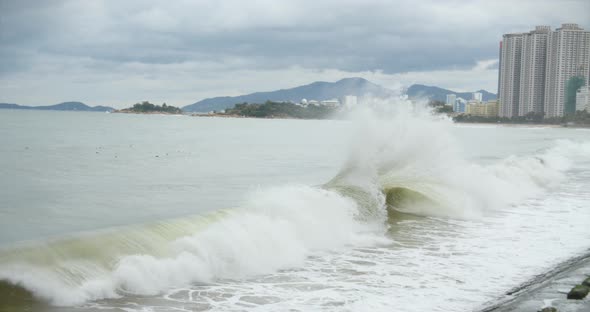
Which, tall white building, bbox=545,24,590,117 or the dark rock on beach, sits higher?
tall white building, bbox=545,24,590,117

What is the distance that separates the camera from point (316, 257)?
9.77 metres

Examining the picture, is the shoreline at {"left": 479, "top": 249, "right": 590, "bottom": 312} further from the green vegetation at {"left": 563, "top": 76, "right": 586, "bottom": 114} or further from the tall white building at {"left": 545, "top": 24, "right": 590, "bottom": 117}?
the tall white building at {"left": 545, "top": 24, "right": 590, "bottom": 117}

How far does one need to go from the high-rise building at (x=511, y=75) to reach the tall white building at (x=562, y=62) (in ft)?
31.4

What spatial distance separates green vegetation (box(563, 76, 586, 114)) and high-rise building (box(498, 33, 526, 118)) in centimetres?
1548

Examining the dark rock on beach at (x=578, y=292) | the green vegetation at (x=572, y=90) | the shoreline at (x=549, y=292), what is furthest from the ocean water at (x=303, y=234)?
the green vegetation at (x=572, y=90)

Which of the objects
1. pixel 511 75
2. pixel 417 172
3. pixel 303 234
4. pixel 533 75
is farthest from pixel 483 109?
pixel 303 234

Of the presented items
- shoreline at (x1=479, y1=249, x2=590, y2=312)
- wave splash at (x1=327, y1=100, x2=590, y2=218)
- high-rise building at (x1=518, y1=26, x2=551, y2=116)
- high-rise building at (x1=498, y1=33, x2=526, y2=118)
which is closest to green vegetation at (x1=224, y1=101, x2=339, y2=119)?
high-rise building at (x1=498, y1=33, x2=526, y2=118)

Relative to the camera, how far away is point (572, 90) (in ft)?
554

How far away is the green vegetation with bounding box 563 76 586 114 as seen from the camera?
553 ft

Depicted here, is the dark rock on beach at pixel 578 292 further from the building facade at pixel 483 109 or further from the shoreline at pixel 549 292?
the building facade at pixel 483 109

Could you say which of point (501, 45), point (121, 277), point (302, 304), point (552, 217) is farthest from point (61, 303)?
point (501, 45)

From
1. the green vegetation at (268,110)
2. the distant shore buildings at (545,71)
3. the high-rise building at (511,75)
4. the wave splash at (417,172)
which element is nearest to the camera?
the wave splash at (417,172)

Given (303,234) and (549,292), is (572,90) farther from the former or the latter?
(549,292)

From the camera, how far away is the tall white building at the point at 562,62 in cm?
17475
